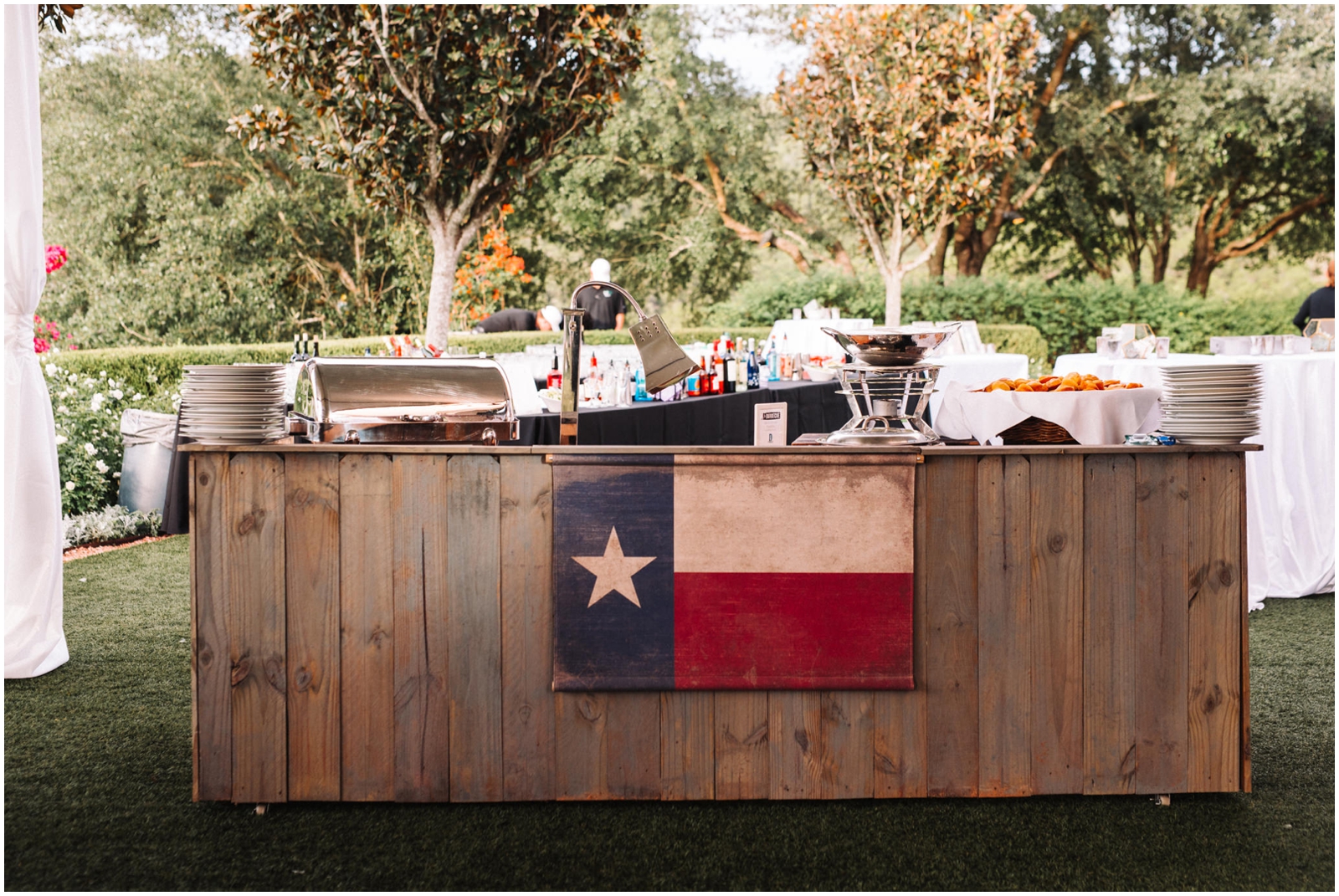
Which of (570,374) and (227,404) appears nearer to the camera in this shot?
(227,404)

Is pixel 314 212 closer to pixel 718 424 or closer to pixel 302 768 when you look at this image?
pixel 718 424

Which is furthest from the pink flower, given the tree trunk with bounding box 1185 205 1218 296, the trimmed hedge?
the tree trunk with bounding box 1185 205 1218 296

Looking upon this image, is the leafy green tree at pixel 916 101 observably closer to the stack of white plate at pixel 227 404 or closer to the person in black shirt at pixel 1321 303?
the person in black shirt at pixel 1321 303

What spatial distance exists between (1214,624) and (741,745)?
1159 millimetres

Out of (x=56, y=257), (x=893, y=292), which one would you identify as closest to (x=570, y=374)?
(x=56, y=257)

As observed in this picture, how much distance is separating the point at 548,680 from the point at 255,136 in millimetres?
5868

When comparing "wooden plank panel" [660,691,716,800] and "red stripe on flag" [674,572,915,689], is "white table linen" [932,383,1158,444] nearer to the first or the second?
"red stripe on flag" [674,572,915,689]

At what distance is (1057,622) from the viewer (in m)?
2.47

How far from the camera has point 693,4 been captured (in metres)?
16.8

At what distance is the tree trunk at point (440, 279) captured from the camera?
7023 mm

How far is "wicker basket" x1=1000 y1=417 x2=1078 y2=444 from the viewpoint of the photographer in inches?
101

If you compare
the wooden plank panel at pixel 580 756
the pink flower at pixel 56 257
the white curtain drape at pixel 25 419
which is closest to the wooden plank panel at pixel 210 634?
the wooden plank panel at pixel 580 756

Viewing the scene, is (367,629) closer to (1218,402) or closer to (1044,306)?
(1218,402)

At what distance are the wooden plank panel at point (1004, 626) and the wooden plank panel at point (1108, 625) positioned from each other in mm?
139
